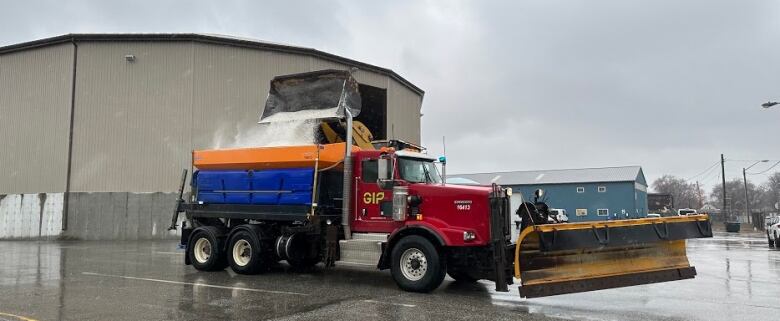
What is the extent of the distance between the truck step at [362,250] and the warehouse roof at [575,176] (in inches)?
2156

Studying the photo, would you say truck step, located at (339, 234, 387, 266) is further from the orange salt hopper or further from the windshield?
the orange salt hopper

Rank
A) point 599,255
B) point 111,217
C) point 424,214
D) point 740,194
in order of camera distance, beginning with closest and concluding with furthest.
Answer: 1. point 599,255
2. point 424,214
3. point 111,217
4. point 740,194

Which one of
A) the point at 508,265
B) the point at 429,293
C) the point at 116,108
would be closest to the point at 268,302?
the point at 429,293

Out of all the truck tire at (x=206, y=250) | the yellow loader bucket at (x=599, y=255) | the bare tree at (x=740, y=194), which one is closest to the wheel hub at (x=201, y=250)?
the truck tire at (x=206, y=250)

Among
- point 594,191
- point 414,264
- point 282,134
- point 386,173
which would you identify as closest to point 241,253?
point 282,134

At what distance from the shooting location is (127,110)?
1075 inches

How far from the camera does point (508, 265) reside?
9.21 meters

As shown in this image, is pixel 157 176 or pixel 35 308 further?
pixel 157 176

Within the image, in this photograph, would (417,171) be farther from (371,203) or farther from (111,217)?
(111,217)

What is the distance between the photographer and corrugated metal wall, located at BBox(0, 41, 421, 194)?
88.5ft

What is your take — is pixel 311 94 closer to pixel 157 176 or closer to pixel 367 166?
pixel 367 166

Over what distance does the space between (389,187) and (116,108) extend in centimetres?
2212

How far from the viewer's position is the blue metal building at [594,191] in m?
59.3

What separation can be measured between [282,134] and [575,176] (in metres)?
55.4
